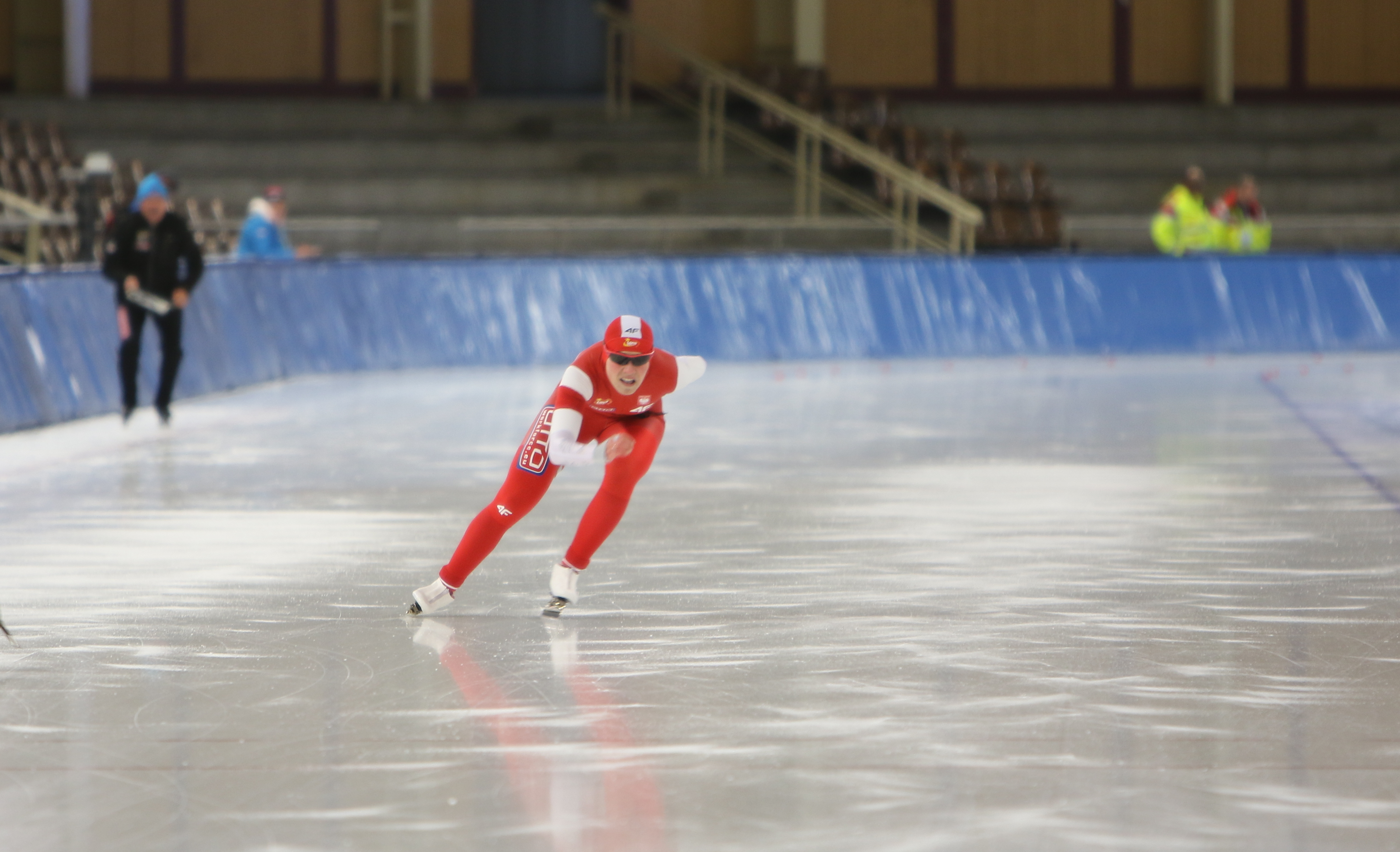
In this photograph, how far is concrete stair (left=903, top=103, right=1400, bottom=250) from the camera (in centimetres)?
2577

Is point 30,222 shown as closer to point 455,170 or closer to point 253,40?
point 455,170

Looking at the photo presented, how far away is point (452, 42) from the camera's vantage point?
95.8 feet

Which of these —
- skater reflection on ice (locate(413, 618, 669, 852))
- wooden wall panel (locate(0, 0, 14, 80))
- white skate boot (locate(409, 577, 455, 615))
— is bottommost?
skater reflection on ice (locate(413, 618, 669, 852))

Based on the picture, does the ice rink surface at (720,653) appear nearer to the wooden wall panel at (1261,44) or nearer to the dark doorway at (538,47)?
the dark doorway at (538,47)

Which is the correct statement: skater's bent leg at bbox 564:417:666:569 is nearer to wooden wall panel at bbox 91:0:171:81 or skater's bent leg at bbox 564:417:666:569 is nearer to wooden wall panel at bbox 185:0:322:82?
wooden wall panel at bbox 185:0:322:82

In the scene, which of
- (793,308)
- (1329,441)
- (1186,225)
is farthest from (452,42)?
(1329,441)

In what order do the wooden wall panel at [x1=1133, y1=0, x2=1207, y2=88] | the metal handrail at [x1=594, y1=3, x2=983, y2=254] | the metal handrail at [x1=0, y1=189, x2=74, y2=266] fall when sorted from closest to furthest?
the metal handrail at [x1=0, y1=189, x2=74, y2=266] < the metal handrail at [x1=594, y1=3, x2=983, y2=254] < the wooden wall panel at [x1=1133, y1=0, x2=1207, y2=88]

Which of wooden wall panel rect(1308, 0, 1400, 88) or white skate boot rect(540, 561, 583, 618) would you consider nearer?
white skate boot rect(540, 561, 583, 618)

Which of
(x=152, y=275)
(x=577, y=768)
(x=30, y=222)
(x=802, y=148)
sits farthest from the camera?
(x=802, y=148)

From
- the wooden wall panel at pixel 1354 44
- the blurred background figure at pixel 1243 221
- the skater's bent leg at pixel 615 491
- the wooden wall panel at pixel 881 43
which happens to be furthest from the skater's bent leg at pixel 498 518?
the wooden wall panel at pixel 1354 44

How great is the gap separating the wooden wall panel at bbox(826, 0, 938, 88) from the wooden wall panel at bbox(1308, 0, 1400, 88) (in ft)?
20.1

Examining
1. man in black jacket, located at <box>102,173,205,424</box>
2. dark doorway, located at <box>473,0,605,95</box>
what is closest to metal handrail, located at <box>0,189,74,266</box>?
man in black jacket, located at <box>102,173,205,424</box>

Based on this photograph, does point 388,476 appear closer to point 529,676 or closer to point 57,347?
point 57,347

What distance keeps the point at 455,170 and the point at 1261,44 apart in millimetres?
13315
